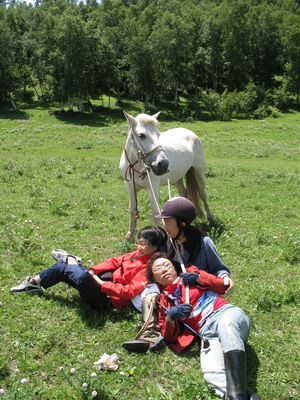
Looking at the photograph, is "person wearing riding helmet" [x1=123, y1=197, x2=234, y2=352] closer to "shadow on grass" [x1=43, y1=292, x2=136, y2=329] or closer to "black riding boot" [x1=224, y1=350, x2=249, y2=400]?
"shadow on grass" [x1=43, y1=292, x2=136, y2=329]

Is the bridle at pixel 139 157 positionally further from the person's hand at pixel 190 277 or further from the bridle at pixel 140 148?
the person's hand at pixel 190 277

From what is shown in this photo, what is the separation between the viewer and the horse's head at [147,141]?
6184 mm

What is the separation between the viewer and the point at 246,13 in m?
68.1

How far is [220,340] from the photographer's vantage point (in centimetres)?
379

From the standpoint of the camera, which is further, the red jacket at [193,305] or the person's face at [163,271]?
the person's face at [163,271]

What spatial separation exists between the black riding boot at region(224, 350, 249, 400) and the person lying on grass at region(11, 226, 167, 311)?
1598mm

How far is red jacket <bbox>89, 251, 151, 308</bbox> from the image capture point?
15.6 feet

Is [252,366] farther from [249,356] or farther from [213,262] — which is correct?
[213,262]

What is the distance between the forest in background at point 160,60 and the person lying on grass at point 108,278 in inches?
1718

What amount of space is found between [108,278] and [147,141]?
2657 millimetres

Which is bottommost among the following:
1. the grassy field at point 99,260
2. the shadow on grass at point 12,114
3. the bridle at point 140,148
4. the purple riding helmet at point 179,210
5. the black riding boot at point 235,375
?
the shadow on grass at point 12,114

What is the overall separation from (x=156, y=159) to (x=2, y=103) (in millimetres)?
52890

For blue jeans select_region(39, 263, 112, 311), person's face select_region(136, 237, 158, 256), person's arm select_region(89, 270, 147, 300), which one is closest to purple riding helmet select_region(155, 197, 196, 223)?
person's face select_region(136, 237, 158, 256)

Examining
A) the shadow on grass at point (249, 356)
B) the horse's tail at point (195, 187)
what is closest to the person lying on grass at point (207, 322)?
the shadow on grass at point (249, 356)
